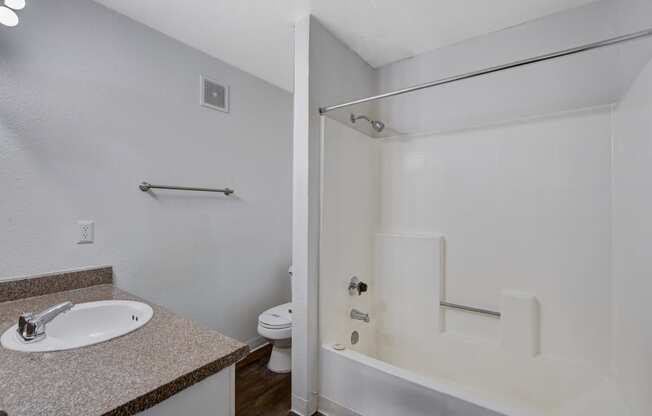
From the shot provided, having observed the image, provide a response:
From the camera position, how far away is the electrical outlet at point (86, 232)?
150 cm

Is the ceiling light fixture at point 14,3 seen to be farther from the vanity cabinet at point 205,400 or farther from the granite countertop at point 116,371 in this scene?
the vanity cabinet at point 205,400

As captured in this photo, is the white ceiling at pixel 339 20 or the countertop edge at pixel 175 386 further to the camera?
the white ceiling at pixel 339 20

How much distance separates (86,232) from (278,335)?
1.30 metres

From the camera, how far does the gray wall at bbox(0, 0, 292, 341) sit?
1356 mm

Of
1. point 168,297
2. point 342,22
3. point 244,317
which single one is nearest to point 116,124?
point 168,297

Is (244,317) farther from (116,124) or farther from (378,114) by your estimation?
(378,114)

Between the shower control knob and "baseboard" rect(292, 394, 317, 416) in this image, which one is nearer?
"baseboard" rect(292, 394, 317, 416)

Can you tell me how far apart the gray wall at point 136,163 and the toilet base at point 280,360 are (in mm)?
342

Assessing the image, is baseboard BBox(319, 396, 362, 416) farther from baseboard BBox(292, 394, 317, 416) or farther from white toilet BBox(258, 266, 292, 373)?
white toilet BBox(258, 266, 292, 373)

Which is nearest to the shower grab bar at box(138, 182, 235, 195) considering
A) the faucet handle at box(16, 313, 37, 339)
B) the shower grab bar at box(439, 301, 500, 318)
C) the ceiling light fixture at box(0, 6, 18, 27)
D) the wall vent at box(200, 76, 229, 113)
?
the wall vent at box(200, 76, 229, 113)

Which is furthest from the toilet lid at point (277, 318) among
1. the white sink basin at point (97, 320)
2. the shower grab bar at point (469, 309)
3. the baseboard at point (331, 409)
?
the shower grab bar at point (469, 309)

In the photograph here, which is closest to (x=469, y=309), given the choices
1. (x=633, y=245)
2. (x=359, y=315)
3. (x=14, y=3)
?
(x=359, y=315)

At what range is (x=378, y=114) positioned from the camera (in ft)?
7.54

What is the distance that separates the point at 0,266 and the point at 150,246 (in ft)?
2.05
